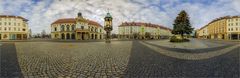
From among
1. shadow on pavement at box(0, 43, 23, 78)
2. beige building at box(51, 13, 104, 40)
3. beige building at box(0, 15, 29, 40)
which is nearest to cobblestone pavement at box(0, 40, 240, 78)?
shadow on pavement at box(0, 43, 23, 78)

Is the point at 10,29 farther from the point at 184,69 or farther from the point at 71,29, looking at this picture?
the point at 184,69

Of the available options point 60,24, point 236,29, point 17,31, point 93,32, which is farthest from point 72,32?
point 236,29

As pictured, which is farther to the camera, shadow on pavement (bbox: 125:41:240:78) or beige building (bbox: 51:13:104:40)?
beige building (bbox: 51:13:104:40)

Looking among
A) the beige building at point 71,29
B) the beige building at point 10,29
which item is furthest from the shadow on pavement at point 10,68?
the beige building at point 71,29

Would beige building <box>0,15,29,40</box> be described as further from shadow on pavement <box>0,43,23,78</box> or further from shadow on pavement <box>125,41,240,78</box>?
shadow on pavement <box>125,41,240,78</box>

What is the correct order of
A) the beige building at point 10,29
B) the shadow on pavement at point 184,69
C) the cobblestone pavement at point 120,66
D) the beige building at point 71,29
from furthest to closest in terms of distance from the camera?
the beige building at point 71,29 < the beige building at point 10,29 < the cobblestone pavement at point 120,66 < the shadow on pavement at point 184,69

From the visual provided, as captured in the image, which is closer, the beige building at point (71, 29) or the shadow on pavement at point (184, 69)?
the shadow on pavement at point (184, 69)

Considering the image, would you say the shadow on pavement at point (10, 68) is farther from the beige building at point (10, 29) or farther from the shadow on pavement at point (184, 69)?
the beige building at point (10, 29)

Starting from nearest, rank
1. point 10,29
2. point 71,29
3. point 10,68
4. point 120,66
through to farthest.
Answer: point 10,68 → point 120,66 → point 10,29 → point 71,29

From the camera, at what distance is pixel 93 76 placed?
5.32m

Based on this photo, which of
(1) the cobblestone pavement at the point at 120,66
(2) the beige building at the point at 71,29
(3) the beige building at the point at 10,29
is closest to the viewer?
(1) the cobblestone pavement at the point at 120,66

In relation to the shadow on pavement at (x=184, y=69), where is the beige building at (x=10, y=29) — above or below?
above

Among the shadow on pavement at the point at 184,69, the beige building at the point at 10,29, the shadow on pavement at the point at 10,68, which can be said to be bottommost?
the shadow on pavement at the point at 184,69

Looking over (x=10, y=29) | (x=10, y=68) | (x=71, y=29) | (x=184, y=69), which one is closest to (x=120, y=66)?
(x=184, y=69)
